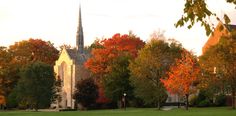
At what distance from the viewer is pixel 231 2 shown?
8.98 m

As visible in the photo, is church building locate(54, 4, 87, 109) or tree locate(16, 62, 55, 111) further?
church building locate(54, 4, 87, 109)

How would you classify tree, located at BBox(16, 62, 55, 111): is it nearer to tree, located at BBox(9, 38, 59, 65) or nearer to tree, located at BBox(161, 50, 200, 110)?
tree, located at BBox(9, 38, 59, 65)

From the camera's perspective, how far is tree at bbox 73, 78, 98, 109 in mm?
79688

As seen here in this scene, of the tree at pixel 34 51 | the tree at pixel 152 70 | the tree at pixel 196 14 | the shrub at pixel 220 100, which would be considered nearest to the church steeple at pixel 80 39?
the tree at pixel 34 51

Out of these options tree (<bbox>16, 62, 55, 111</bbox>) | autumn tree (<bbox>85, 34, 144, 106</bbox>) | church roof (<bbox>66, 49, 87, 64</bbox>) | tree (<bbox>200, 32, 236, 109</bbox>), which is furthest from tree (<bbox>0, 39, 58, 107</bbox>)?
tree (<bbox>200, 32, 236, 109</bbox>)

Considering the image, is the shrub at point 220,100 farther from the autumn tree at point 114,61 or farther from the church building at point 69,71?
the church building at point 69,71

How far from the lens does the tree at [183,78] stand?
6178cm

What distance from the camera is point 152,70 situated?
218 feet

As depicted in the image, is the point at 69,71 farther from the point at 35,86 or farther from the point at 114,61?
the point at 114,61

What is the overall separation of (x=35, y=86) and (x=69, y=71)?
18.9m

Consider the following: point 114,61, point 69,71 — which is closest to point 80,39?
point 69,71

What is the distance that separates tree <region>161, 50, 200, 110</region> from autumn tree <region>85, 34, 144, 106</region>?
13866 mm

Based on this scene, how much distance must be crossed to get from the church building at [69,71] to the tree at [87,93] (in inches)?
481

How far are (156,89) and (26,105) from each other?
2902cm
